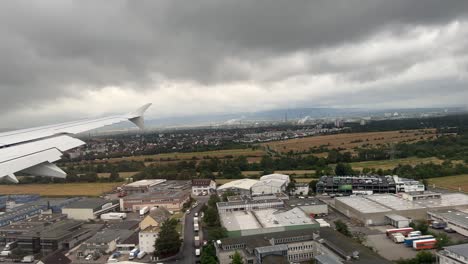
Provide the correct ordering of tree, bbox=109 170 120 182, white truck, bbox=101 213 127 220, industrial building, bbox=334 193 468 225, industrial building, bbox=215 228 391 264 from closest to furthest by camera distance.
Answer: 1. industrial building, bbox=215 228 391 264
2. industrial building, bbox=334 193 468 225
3. white truck, bbox=101 213 127 220
4. tree, bbox=109 170 120 182

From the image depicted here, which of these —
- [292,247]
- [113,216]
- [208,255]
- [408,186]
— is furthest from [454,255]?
[113,216]

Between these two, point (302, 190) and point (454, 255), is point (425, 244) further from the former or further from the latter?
point (302, 190)

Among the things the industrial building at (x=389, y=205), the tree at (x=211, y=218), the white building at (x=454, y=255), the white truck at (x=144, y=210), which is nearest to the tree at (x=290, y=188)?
the industrial building at (x=389, y=205)

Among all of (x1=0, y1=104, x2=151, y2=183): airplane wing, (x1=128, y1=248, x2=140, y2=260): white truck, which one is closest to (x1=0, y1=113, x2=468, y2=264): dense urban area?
(x1=128, y1=248, x2=140, y2=260): white truck

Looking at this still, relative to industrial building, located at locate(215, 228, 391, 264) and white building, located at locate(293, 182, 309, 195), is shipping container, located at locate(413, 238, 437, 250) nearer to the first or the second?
industrial building, located at locate(215, 228, 391, 264)

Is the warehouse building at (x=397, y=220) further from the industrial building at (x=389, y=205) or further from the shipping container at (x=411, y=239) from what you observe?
the shipping container at (x=411, y=239)

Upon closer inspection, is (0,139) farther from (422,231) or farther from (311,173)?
(311,173)
